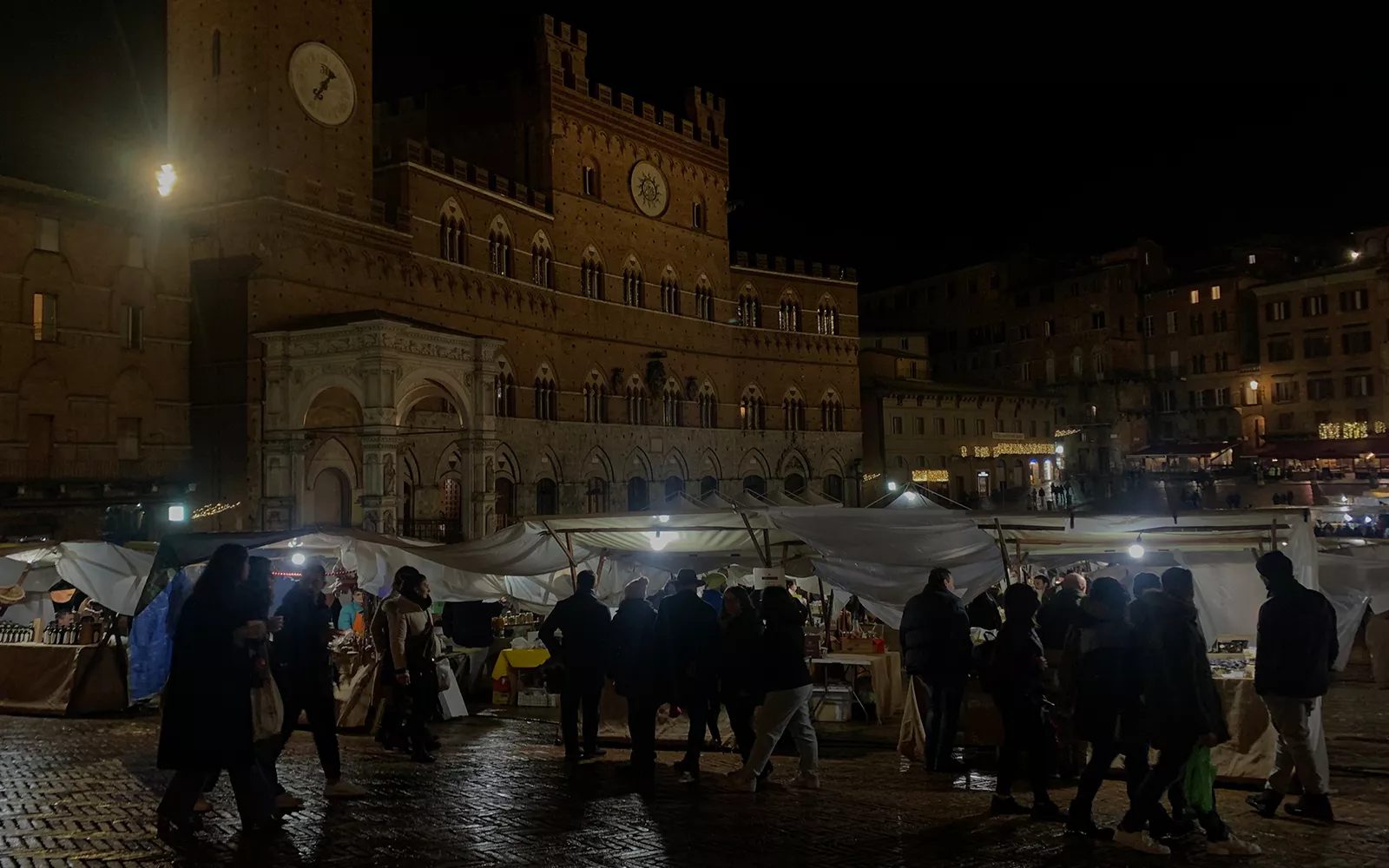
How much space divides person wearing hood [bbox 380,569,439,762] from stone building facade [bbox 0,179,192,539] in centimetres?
1350

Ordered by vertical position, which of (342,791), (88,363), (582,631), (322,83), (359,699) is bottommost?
(342,791)

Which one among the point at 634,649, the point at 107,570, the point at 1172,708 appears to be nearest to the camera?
the point at 1172,708

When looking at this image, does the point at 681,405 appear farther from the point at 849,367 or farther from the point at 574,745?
the point at 574,745

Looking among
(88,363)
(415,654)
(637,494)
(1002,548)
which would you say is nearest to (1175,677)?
(1002,548)

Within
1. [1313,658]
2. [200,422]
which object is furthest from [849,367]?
[1313,658]

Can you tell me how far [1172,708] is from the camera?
704 cm

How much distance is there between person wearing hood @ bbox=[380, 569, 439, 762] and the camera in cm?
1050

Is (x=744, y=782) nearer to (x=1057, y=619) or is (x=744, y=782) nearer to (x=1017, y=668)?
(x=1017, y=668)

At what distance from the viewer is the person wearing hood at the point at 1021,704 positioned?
26.7 ft

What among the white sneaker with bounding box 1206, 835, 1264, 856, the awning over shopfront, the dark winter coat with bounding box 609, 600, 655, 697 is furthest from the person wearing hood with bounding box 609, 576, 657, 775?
the awning over shopfront

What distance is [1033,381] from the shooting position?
61.0 m

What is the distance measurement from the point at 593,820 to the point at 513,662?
22.4 feet

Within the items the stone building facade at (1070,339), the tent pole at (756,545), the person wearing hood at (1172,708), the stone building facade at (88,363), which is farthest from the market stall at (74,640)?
the stone building facade at (1070,339)

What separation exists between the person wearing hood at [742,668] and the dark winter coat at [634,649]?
0.61m
